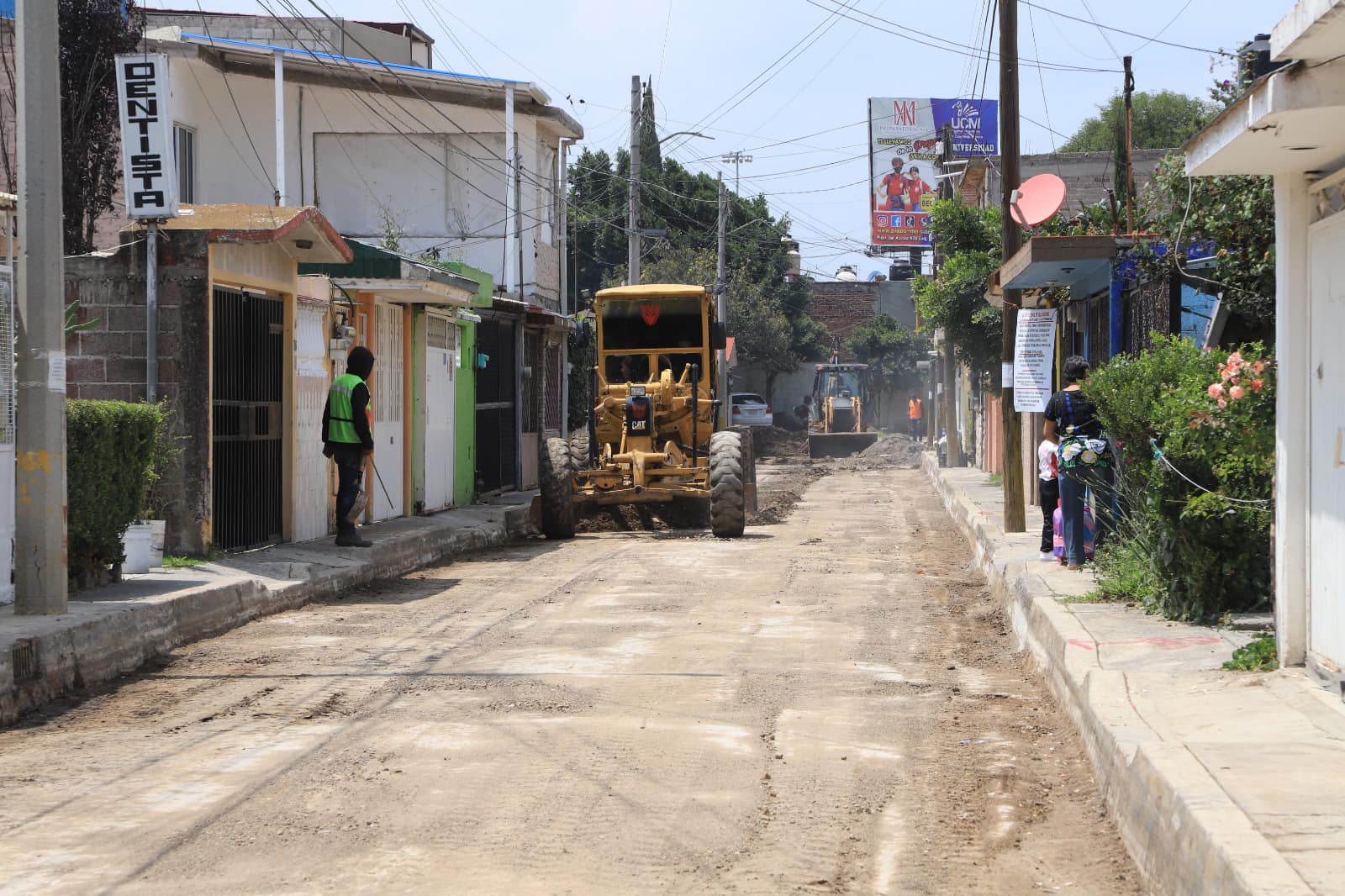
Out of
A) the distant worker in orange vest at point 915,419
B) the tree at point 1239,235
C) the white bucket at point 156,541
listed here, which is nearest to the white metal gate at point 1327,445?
the tree at point 1239,235

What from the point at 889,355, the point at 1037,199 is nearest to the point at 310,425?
the point at 1037,199

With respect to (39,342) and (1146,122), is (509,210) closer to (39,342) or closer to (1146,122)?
(39,342)

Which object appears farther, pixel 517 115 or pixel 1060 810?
pixel 517 115

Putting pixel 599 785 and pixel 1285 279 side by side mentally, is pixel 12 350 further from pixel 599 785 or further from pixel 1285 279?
pixel 1285 279

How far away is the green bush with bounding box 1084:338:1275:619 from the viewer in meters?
8.73

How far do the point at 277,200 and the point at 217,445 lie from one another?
9.28 metres

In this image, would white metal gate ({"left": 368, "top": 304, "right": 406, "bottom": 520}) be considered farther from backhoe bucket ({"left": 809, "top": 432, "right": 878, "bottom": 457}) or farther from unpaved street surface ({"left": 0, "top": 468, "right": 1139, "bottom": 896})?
backhoe bucket ({"left": 809, "top": 432, "right": 878, "bottom": 457})

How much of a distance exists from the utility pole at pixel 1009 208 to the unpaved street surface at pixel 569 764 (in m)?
4.60

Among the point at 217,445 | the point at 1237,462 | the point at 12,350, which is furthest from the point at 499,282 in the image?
the point at 1237,462

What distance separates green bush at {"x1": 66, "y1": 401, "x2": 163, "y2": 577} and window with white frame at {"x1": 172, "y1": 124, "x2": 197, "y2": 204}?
15779mm

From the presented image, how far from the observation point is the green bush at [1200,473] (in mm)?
8734

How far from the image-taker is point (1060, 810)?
614 cm

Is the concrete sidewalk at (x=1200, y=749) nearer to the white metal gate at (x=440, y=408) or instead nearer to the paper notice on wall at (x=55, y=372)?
the paper notice on wall at (x=55, y=372)

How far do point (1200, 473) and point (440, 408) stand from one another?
44.7 feet
